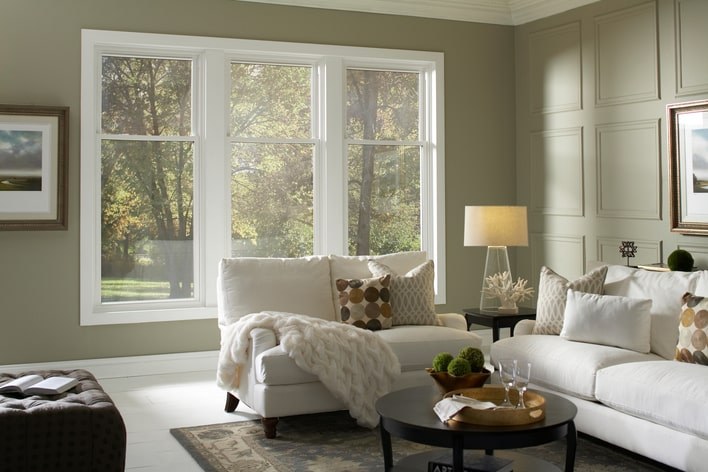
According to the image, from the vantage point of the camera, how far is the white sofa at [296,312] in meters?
4.63

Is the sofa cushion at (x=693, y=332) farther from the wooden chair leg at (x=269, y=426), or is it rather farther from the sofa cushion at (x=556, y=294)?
the wooden chair leg at (x=269, y=426)

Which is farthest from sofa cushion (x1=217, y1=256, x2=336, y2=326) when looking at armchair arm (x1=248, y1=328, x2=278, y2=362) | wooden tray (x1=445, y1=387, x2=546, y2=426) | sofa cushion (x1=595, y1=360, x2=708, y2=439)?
wooden tray (x1=445, y1=387, x2=546, y2=426)

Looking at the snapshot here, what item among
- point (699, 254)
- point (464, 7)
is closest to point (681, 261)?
point (699, 254)

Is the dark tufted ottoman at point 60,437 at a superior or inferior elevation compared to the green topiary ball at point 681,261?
inferior

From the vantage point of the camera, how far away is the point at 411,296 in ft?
18.1

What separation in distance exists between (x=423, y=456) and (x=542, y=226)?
3.90m

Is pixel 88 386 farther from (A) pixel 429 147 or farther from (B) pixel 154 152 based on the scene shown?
(A) pixel 429 147

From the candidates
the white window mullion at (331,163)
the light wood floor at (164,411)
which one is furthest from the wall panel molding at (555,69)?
the light wood floor at (164,411)

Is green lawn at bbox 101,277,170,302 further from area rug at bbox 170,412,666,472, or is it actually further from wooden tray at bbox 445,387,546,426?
wooden tray at bbox 445,387,546,426

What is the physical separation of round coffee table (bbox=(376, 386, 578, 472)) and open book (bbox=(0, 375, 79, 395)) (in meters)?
1.45

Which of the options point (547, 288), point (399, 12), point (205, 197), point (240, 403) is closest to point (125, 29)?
point (205, 197)

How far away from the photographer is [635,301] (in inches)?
181

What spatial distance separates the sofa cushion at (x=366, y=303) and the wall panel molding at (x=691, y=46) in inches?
98.4

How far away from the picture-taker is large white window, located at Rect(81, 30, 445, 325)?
637 centimetres
